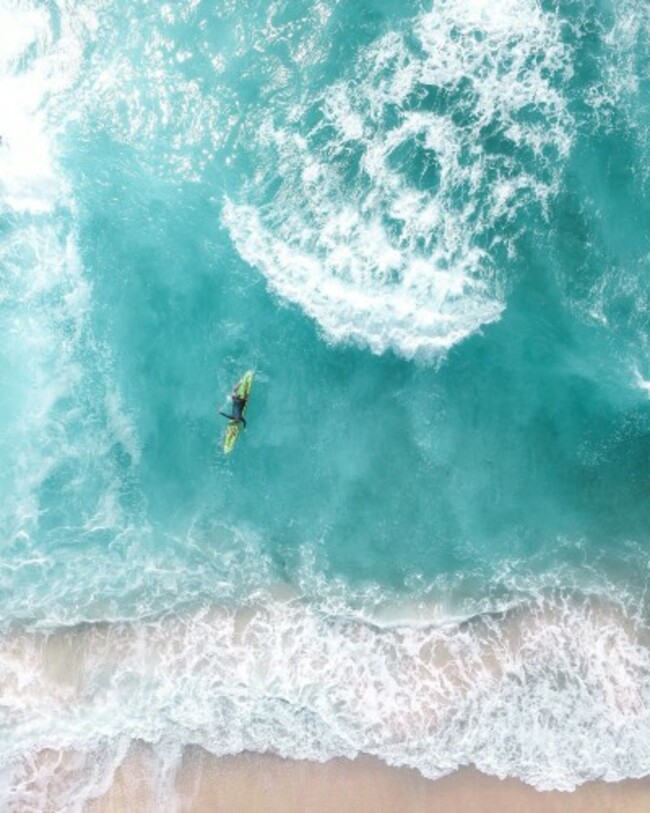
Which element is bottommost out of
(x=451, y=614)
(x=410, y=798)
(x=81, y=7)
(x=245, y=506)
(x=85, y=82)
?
(x=410, y=798)

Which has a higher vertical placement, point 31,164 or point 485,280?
point 31,164

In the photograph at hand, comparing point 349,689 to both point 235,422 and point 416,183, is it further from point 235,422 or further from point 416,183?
point 416,183

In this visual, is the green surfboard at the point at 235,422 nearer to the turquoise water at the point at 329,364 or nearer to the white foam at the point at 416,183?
the turquoise water at the point at 329,364

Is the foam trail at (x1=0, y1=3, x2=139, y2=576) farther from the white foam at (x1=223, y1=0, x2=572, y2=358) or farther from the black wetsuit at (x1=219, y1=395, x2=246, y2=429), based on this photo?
the white foam at (x1=223, y1=0, x2=572, y2=358)

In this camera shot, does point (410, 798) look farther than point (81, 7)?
No

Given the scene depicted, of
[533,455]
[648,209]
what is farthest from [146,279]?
[648,209]

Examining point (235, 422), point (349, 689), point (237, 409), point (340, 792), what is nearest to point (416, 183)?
point (237, 409)

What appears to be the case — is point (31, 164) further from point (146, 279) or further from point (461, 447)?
point (461, 447)
